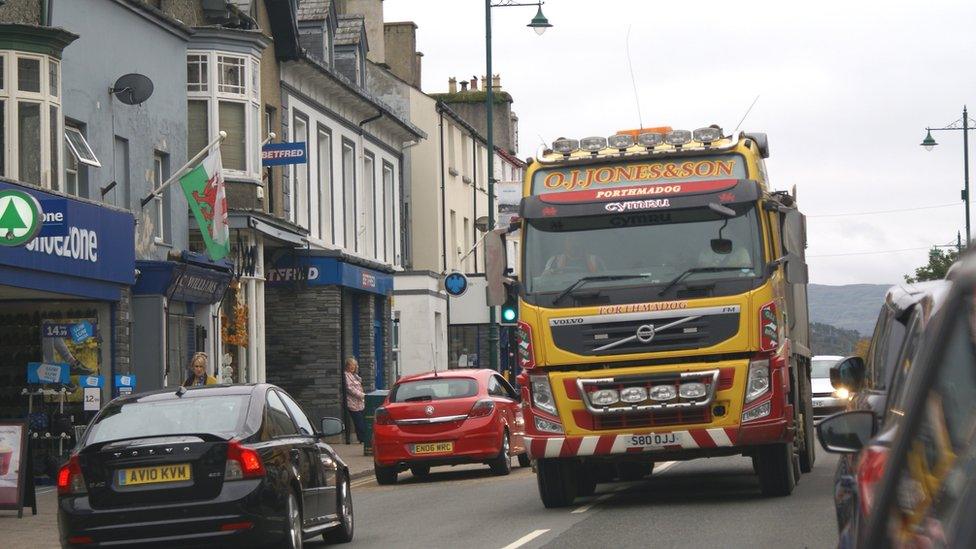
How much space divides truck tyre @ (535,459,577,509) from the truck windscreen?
174 centimetres

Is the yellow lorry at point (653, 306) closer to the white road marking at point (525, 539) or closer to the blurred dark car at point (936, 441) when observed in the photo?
the white road marking at point (525, 539)

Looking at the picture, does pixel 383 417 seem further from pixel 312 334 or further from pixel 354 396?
pixel 312 334

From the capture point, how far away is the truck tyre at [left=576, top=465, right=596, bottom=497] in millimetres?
17859

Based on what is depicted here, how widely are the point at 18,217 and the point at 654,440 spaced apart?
28.4 feet

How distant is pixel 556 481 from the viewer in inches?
642

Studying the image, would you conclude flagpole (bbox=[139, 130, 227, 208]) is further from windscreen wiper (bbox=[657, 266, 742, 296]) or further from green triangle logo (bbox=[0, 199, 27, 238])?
windscreen wiper (bbox=[657, 266, 742, 296])

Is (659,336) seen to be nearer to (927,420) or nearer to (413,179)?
(927,420)

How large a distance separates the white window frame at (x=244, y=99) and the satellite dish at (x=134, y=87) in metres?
4.83

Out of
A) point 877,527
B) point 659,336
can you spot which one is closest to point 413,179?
point 659,336

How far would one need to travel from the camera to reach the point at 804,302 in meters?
20.4

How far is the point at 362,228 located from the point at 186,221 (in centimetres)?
1453

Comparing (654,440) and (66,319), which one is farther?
(66,319)

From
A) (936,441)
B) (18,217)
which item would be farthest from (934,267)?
(936,441)

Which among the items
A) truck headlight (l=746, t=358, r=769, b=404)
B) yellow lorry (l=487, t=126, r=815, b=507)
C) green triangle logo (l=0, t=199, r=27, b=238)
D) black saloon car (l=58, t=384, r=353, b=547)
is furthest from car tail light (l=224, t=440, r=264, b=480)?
green triangle logo (l=0, t=199, r=27, b=238)
